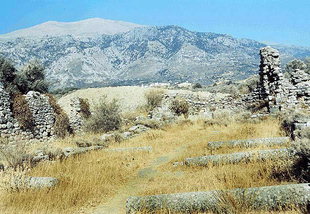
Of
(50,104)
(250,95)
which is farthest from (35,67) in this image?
(250,95)

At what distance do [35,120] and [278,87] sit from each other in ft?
55.5

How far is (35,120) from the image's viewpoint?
778 inches

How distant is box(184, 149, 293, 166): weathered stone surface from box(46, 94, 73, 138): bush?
1472 cm

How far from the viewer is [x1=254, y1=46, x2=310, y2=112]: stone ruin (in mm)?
19500

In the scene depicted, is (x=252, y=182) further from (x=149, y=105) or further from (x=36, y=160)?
(x=149, y=105)

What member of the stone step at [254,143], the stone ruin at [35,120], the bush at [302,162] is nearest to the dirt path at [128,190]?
the stone step at [254,143]

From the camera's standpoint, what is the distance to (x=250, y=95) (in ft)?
79.8

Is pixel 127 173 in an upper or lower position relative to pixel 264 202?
lower

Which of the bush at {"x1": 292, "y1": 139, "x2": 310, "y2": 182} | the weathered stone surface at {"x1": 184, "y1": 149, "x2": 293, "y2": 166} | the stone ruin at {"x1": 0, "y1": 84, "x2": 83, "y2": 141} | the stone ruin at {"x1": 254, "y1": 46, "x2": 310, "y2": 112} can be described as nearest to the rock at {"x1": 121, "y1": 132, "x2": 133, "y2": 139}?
the stone ruin at {"x1": 0, "y1": 84, "x2": 83, "y2": 141}

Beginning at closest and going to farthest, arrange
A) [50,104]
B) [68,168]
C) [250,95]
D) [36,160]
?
1. [68,168]
2. [36,160]
3. [50,104]
4. [250,95]

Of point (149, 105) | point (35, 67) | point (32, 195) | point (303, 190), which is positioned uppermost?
point (35, 67)

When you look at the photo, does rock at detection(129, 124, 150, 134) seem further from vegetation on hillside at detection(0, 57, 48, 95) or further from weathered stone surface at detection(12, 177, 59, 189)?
vegetation on hillside at detection(0, 57, 48, 95)

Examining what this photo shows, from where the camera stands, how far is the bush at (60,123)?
2155 cm

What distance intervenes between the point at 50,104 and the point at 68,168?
14.1 m
